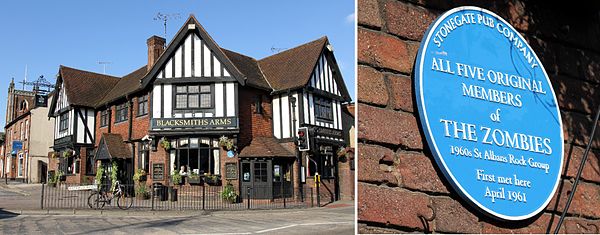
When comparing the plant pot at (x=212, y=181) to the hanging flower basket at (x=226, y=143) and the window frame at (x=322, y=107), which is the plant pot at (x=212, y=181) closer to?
the hanging flower basket at (x=226, y=143)

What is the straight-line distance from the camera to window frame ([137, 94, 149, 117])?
26.1 metres

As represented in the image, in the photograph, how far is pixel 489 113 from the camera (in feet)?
8.55

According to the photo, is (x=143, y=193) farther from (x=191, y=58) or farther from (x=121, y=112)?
(x=121, y=112)

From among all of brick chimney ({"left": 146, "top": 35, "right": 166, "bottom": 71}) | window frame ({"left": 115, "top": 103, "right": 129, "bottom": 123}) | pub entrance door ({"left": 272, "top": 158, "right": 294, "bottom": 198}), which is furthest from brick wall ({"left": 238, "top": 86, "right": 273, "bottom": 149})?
window frame ({"left": 115, "top": 103, "right": 129, "bottom": 123})

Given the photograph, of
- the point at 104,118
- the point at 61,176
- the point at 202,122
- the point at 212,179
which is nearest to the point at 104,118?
the point at 104,118

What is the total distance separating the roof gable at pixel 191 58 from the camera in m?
24.0

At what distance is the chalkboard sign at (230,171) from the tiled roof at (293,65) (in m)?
5.08

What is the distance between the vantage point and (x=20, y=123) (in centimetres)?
4762

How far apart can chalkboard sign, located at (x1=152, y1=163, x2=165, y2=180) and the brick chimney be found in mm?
7783

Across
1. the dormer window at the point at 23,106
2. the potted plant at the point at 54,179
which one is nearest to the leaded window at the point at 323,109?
the potted plant at the point at 54,179

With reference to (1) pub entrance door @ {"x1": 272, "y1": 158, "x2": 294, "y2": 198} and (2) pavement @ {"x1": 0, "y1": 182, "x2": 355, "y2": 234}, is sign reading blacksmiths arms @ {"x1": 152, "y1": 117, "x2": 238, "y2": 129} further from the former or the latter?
(2) pavement @ {"x1": 0, "y1": 182, "x2": 355, "y2": 234}

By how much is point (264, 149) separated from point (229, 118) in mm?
2346

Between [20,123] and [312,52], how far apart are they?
117 feet

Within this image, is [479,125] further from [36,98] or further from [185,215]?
[36,98]
